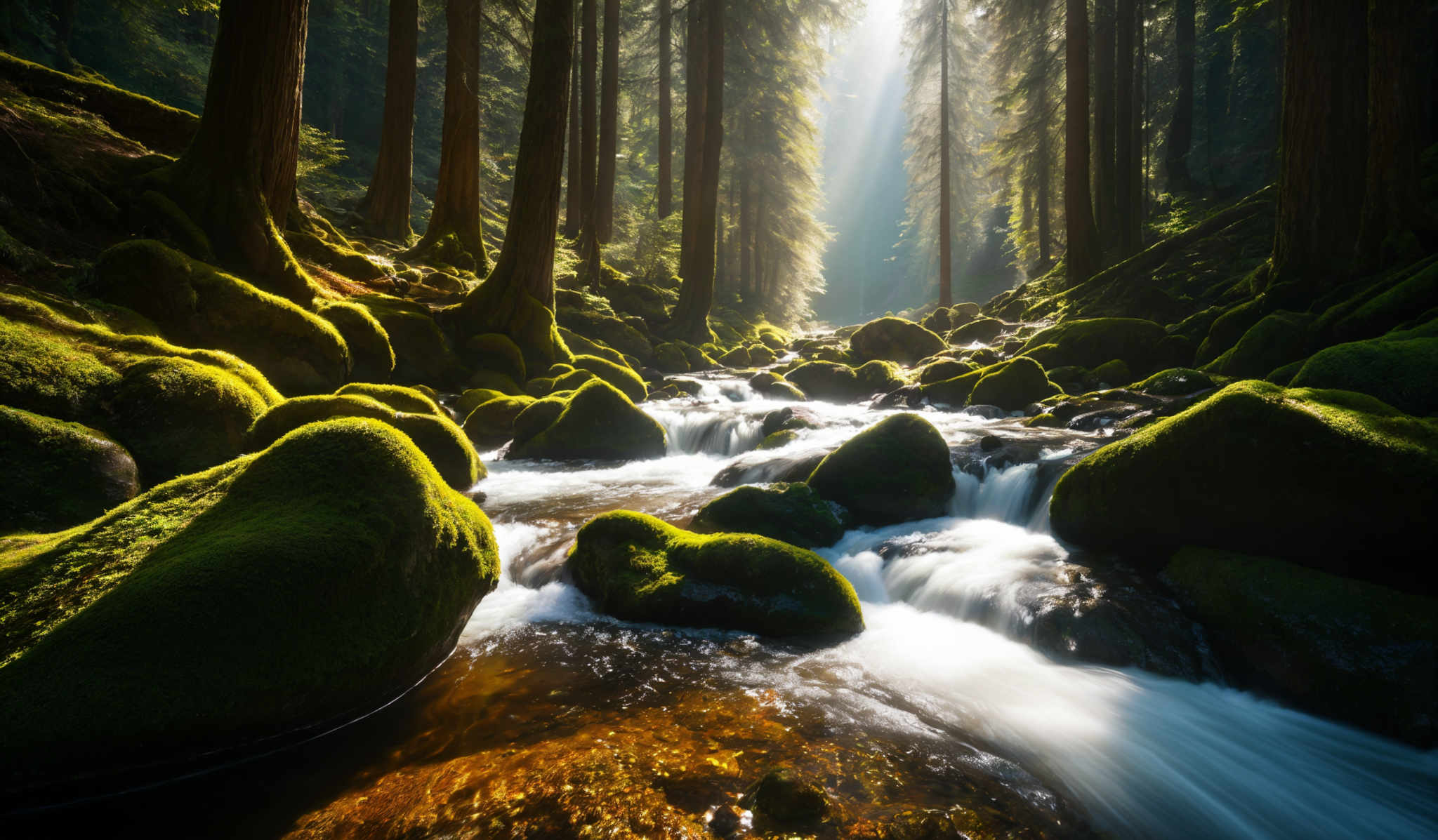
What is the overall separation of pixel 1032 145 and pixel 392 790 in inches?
1260

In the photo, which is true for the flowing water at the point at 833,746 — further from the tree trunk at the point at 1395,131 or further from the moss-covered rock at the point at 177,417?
the tree trunk at the point at 1395,131

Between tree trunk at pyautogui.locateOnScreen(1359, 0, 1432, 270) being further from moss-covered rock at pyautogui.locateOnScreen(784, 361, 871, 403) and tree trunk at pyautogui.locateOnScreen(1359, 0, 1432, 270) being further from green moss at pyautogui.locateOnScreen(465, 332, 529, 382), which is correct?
green moss at pyautogui.locateOnScreen(465, 332, 529, 382)

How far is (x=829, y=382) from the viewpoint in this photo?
1545cm

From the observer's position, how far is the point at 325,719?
2.72 meters

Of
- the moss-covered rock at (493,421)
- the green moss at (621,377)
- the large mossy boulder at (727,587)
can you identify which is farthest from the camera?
the green moss at (621,377)

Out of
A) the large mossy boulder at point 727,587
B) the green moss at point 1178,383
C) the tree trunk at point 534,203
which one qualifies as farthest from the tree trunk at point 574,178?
the large mossy boulder at point 727,587

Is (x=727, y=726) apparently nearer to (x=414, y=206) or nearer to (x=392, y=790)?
(x=392, y=790)

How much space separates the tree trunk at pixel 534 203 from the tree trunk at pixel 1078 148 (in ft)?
44.8

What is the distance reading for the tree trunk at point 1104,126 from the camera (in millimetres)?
18812

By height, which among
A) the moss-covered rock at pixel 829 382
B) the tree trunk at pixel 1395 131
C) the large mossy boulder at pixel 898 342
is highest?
the tree trunk at pixel 1395 131

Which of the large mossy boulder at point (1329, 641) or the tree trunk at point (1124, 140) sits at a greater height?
the tree trunk at point (1124, 140)

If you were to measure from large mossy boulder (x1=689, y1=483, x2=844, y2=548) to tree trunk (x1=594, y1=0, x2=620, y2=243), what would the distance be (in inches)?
696

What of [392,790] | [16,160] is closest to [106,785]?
[392,790]

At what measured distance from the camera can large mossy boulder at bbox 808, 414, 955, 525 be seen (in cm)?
611
